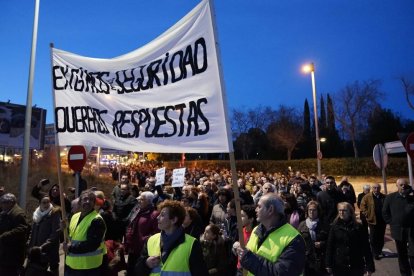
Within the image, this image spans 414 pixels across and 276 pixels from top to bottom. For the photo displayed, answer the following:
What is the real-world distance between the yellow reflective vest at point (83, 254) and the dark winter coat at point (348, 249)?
3.34 meters

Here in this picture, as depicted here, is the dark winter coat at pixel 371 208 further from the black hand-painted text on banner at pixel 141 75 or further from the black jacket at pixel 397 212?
the black hand-painted text on banner at pixel 141 75

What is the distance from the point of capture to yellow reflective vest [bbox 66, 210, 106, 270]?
14.9 feet

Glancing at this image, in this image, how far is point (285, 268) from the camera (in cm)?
284

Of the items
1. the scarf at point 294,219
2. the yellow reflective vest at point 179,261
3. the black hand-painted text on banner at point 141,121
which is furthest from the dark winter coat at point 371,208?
the yellow reflective vest at point 179,261

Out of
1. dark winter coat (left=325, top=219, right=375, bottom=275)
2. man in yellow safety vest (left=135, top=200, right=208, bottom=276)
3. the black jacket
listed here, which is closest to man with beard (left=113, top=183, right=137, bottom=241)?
man in yellow safety vest (left=135, top=200, right=208, bottom=276)

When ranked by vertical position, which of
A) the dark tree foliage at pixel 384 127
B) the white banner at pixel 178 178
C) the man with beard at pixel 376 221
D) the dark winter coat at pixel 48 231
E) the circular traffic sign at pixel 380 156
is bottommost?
the man with beard at pixel 376 221

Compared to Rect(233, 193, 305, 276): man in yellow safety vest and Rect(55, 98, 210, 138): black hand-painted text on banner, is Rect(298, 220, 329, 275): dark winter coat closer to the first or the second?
Rect(233, 193, 305, 276): man in yellow safety vest

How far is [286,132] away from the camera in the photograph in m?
51.2

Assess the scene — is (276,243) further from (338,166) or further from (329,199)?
(338,166)

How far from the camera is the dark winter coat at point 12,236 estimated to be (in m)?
5.55

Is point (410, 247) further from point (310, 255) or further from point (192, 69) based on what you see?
point (192, 69)

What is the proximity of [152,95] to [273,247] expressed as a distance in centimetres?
253

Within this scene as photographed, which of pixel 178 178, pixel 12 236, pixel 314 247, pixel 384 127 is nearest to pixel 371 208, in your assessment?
pixel 314 247

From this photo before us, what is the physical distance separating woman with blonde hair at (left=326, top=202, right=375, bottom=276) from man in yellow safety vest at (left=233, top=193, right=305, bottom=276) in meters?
2.79
